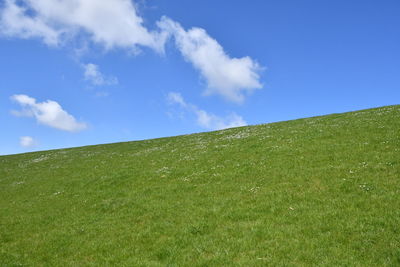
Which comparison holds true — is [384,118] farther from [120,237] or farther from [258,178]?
[120,237]

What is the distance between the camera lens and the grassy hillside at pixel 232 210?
11.3 meters

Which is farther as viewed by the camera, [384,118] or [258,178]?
[384,118]

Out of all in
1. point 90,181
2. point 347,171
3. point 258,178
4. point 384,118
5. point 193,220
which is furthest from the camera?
point 384,118

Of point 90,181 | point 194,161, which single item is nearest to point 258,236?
point 194,161

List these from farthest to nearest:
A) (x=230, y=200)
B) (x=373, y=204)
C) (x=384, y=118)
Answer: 1. (x=384, y=118)
2. (x=230, y=200)
3. (x=373, y=204)

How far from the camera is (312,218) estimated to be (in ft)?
43.0

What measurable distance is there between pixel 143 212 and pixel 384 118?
26.2 m

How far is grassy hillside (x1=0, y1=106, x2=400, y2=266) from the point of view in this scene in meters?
11.3

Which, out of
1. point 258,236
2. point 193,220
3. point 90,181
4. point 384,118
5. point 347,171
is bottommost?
point 258,236

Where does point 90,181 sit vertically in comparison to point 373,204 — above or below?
above

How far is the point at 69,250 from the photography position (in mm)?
13734

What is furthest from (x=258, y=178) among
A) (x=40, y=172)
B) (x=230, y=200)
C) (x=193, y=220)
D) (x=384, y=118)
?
(x=40, y=172)

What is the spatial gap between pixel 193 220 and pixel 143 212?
12.3 feet

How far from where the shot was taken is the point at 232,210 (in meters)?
15.3
